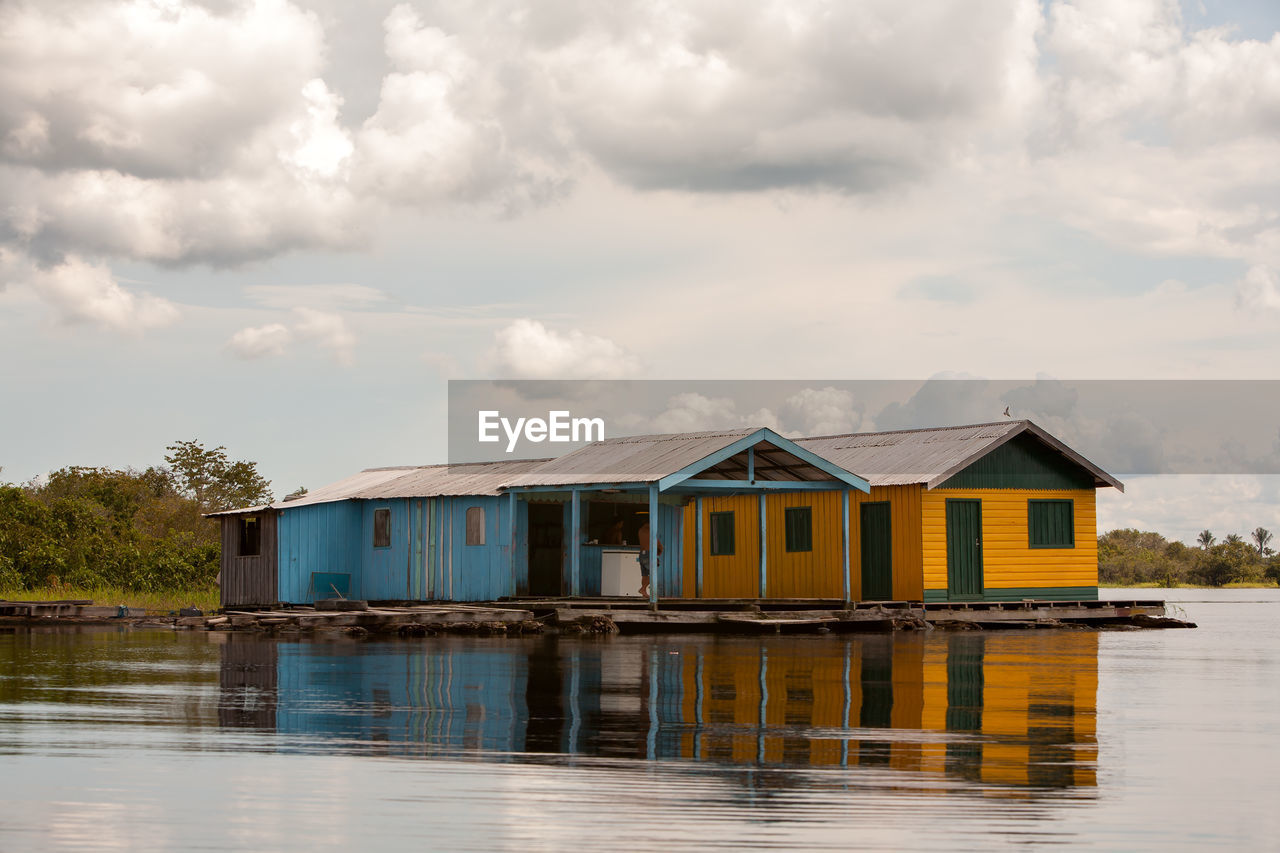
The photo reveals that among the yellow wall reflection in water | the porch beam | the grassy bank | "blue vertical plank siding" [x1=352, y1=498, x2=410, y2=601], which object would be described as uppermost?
the porch beam

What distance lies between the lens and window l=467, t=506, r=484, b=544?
1237 inches

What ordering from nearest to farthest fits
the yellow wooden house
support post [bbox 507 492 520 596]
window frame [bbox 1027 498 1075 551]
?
1. support post [bbox 507 492 520 596]
2. the yellow wooden house
3. window frame [bbox 1027 498 1075 551]

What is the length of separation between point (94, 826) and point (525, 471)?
25.7 metres

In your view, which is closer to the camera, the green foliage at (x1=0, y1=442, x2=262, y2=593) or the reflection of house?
the reflection of house

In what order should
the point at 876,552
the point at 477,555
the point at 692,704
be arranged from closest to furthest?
the point at 692,704
the point at 477,555
the point at 876,552

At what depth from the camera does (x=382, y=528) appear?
112ft

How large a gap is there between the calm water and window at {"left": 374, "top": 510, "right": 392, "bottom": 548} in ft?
50.1

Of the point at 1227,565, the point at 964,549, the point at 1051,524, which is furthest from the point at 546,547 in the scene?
the point at 1227,565

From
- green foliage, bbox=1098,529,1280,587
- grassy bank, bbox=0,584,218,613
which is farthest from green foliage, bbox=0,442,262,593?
green foliage, bbox=1098,529,1280,587

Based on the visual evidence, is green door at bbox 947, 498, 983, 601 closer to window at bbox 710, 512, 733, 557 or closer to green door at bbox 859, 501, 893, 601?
green door at bbox 859, 501, 893, 601

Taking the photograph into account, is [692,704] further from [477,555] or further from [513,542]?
[477,555]

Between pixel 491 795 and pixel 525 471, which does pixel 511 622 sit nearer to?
pixel 525 471

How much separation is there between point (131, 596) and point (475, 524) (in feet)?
36.8

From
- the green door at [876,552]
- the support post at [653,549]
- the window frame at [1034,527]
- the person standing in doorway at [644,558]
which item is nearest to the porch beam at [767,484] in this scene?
the support post at [653,549]
